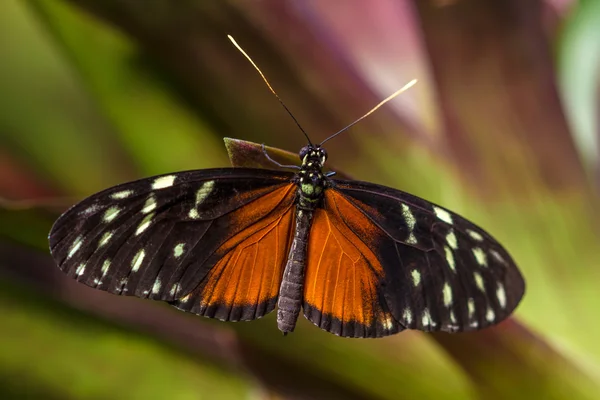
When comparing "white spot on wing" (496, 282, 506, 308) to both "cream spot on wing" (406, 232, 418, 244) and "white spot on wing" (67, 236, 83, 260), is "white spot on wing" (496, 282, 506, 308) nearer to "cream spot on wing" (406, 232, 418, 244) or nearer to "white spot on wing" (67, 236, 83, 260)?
"cream spot on wing" (406, 232, 418, 244)

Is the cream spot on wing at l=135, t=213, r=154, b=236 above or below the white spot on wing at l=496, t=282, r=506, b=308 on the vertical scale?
above

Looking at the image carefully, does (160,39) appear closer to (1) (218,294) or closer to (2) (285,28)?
(2) (285,28)

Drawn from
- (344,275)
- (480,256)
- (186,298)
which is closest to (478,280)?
(480,256)

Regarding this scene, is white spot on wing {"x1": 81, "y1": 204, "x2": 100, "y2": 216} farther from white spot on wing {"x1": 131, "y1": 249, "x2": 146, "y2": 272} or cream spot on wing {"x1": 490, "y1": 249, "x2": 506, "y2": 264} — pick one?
cream spot on wing {"x1": 490, "y1": 249, "x2": 506, "y2": 264}

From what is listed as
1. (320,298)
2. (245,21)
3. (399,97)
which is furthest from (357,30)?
(320,298)

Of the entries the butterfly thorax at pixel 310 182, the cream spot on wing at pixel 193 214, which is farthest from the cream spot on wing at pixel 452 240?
the cream spot on wing at pixel 193 214

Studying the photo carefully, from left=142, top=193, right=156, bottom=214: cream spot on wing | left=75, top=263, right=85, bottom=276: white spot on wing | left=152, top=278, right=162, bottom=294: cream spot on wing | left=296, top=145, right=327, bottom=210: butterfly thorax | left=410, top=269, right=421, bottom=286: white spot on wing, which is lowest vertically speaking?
left=75, top=263, right=85, bottom=276: white spot on wing

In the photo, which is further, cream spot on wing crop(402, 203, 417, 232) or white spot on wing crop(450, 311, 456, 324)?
cream spot on wing crop(402, 203, 417, 232)

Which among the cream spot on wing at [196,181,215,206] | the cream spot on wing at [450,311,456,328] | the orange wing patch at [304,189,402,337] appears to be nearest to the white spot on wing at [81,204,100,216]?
the cream spot on wing at [196,181,215,206]

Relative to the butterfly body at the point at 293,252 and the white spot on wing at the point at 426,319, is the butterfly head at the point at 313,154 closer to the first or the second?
the butterfly body at the point at 293,252
